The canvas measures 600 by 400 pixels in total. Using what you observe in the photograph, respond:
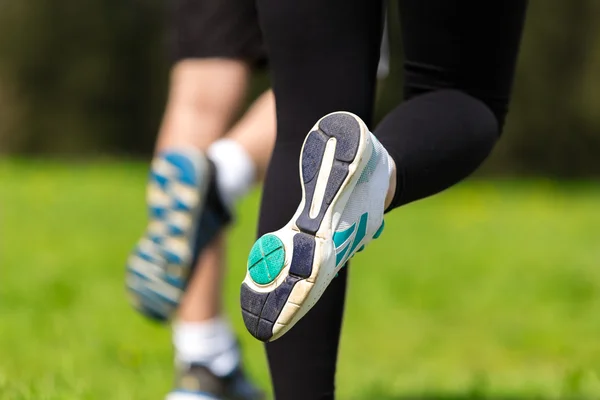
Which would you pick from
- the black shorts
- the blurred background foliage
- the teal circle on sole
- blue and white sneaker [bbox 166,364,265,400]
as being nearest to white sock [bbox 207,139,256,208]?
the black shorts

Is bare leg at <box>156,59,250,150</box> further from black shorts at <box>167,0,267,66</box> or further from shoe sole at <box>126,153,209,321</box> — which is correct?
shoe sole at <box>126,153,209,321</box>

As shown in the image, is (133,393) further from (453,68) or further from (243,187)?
(453,68)

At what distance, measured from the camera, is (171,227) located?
1611 millimetres

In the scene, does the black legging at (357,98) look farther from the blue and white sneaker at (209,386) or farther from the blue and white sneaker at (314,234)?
the blue and white sneaker at (209,386)

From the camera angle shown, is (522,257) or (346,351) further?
(522,257)

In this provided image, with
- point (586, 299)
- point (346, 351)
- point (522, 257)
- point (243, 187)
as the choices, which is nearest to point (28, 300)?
point (346, 351)

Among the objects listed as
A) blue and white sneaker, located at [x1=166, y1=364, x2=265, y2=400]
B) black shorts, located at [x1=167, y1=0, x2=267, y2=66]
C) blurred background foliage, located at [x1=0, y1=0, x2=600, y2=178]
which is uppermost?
black shorts, located at [x1=167, y1=0, x2=267, y2=66]

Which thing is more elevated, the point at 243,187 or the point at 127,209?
the point at 243,187

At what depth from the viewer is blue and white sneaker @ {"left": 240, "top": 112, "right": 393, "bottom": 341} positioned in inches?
39.6

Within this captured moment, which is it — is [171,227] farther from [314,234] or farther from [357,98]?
[314,234]

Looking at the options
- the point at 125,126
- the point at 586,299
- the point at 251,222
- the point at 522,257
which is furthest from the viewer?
the point at 125,126

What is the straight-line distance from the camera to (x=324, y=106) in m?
1.18

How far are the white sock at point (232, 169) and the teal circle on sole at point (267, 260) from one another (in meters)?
0.65

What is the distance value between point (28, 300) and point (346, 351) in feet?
3.36
